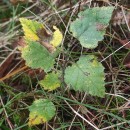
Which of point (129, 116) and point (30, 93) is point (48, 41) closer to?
point (30, 93)

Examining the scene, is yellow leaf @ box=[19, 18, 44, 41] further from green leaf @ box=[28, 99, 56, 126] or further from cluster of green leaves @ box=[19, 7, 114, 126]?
green leaf @ box=[28, 99, 56, 126]

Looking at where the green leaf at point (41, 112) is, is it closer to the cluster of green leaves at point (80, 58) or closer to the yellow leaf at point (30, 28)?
the cluster of green leaves at point (80, 58)

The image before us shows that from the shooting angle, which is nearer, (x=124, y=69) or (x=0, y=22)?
(x=124, y=69)

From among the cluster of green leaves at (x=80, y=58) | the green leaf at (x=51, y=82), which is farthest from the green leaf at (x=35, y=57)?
the green leaf at (x=51, y=82)

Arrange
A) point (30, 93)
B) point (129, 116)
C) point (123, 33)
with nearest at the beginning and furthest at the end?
point (129, 116) < point (30, 93) < point (123, 33)

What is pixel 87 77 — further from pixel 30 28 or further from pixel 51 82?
pixel 30 28

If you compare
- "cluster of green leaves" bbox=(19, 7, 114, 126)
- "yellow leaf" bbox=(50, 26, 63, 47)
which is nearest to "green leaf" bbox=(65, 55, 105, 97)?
"cluster of green leaves" bbox=(19, 7, 114, 126)

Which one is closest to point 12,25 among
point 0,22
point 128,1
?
point 0,22
